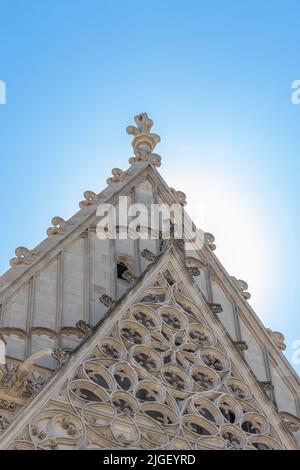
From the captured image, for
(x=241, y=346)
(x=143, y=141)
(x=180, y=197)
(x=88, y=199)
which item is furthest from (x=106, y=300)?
(x=143, y=141)

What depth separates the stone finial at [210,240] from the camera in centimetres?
2303

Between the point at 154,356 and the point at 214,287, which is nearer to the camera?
the point at 154,356

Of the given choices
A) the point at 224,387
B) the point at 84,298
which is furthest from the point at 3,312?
the point at 224,387

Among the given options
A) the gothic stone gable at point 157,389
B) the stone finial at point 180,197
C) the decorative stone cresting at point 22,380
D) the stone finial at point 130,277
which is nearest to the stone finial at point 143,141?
the stone finial at point 180,197

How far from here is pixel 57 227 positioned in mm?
21531

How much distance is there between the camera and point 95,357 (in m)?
18.6

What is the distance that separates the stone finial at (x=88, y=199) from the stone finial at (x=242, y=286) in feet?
8.17

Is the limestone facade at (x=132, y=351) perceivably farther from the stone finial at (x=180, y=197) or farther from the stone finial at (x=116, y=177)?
the stone finial at (x=180, y=197)

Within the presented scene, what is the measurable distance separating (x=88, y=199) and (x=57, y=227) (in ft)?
4.02

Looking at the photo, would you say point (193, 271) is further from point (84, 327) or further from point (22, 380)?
point (22, 380)
